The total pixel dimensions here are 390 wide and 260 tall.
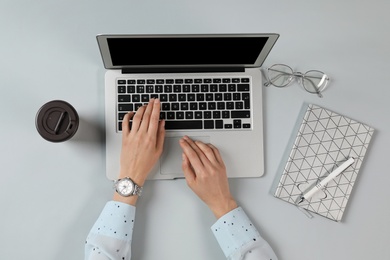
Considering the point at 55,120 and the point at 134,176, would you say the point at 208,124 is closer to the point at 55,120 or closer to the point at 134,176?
the point at 134,176

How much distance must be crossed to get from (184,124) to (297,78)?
0.30 metres

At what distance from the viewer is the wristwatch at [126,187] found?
88 cm

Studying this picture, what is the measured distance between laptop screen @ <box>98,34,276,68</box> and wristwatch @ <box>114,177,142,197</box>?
253 mm

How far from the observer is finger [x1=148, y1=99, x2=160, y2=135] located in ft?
2.91

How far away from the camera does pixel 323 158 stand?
0.96 meters

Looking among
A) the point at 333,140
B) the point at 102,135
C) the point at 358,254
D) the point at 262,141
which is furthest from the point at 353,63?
the point at 102,135

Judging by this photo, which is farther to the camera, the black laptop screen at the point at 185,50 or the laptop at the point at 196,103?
the laptop at the point at 196,103

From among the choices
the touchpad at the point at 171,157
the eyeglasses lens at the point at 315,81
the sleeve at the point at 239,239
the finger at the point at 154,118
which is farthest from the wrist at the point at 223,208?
the eyeglasses lens at the point at 315,81

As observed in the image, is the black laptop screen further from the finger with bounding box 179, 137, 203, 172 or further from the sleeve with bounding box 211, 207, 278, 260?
the sleeve with bounding box 211, 207, 278, 260

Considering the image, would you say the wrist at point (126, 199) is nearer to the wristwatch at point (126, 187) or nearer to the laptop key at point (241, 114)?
the wristwatch at point (126, 187)

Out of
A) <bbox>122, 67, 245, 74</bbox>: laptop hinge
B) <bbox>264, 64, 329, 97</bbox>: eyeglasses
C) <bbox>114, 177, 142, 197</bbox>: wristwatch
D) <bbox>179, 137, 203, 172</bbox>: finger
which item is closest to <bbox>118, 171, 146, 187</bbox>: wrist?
<bbox>114, 177, 142, 197</bbox>: wristwatch

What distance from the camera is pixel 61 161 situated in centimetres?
91

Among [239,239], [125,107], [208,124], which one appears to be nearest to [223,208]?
[239,239]

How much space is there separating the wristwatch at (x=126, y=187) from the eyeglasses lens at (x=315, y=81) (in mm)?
465
